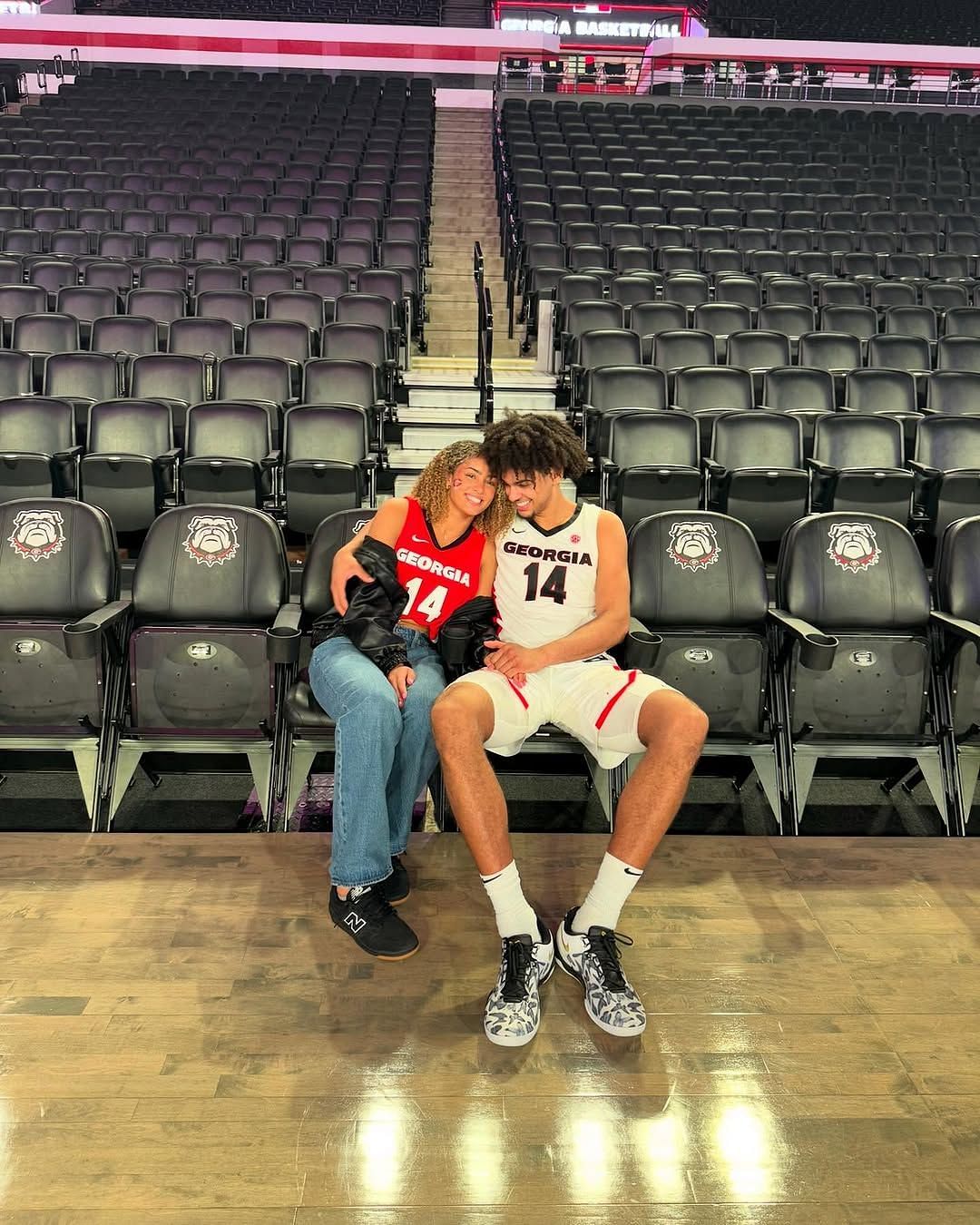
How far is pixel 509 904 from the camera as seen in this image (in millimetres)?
1871

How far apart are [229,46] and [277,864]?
1499cm

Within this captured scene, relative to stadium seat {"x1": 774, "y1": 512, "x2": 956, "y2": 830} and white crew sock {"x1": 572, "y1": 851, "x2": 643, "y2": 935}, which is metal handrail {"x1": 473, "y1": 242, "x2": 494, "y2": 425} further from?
white crew sock {"x1": 572, "y1": 851, "x2": 643, "y2": 935}

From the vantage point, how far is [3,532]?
8.57 feet

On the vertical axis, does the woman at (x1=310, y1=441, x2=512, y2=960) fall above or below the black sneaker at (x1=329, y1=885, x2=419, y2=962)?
above

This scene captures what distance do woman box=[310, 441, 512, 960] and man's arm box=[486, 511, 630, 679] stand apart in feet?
0.50

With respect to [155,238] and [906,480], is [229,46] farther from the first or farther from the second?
[906,480]

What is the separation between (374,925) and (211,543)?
1.21 m

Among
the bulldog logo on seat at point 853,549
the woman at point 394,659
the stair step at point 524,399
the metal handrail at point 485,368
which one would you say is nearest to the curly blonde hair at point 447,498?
the woman at point 394,659

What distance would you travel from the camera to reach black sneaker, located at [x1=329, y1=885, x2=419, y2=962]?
1931mm

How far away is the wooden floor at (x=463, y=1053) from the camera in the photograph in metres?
1.44

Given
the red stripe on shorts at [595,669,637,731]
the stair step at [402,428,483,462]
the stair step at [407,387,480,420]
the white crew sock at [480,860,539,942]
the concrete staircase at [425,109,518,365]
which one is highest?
the concrete staircase at [425,109,518,365]

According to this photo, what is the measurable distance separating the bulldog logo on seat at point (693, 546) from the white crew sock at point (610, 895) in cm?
104

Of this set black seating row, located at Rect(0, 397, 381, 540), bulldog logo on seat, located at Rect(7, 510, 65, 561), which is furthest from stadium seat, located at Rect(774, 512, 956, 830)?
bulldog logo on seat, located at Rect(7, 510, 65, 561)

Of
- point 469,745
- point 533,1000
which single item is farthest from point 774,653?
point 533,1000
